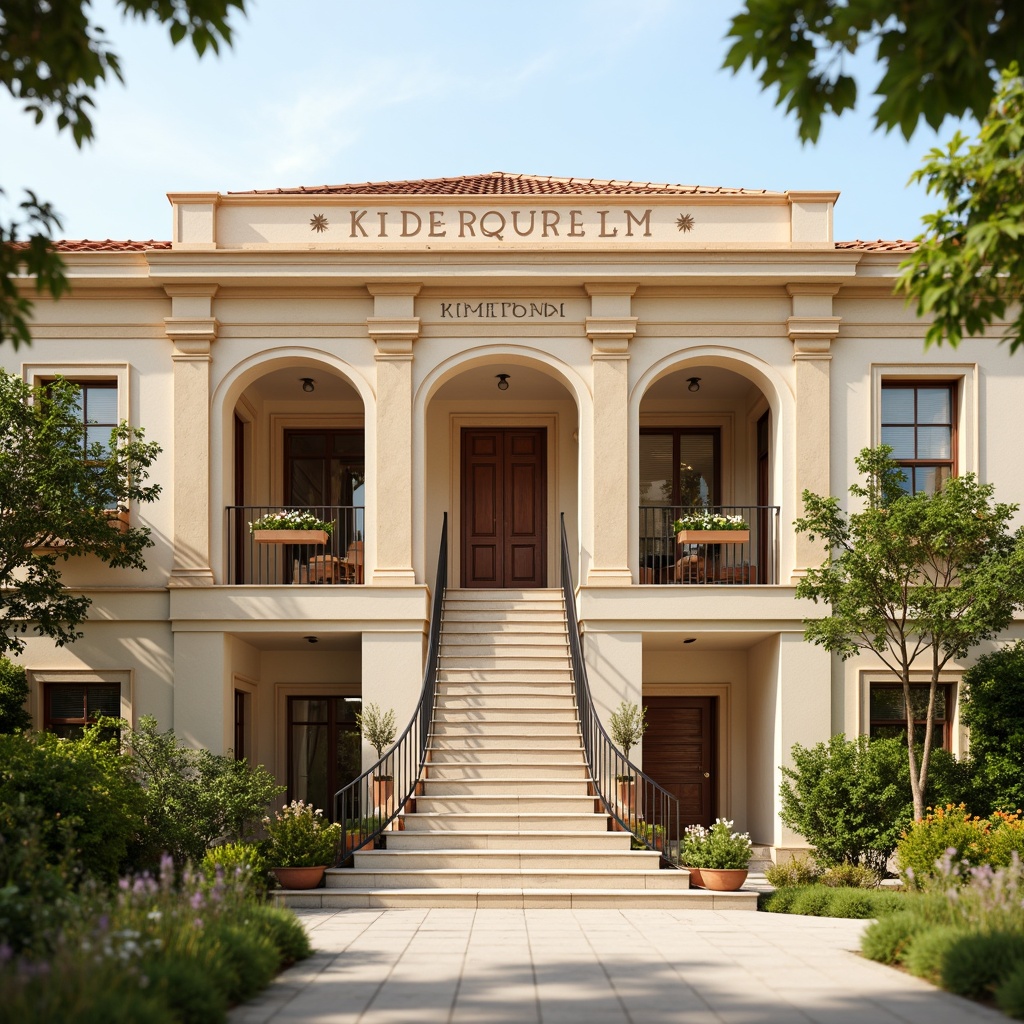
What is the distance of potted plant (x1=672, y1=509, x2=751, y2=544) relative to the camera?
16922 mm

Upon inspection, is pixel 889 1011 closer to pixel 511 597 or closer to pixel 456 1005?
pixel 456 1005

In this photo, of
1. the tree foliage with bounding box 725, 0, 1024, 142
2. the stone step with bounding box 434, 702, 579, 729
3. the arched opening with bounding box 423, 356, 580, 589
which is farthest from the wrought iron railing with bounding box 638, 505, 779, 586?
the tree foliage with bounding box 725, 0, 1024, 142

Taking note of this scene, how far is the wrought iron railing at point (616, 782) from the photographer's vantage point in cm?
1401

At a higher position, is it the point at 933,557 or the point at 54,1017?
the point at 933,557

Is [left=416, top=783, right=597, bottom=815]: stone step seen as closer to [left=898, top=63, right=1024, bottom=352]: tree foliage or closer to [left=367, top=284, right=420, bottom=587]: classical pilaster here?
[left=367, top=284, right=420, bottom=587]: classical pilaster

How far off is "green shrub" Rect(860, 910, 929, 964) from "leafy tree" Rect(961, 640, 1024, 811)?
19.8 feet

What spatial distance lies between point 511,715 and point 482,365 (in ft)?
16.3

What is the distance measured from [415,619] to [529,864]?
392 centimetres

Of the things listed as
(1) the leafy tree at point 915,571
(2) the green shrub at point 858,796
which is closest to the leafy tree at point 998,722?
(2) the green shrub at point 858,796

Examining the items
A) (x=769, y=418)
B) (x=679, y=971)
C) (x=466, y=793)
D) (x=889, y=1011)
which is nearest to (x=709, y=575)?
(x=769, y=418)

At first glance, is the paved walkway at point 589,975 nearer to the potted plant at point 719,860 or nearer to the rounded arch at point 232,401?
the potted plant at point 719,860

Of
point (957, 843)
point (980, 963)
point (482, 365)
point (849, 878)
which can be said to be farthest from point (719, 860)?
point (482, 365)

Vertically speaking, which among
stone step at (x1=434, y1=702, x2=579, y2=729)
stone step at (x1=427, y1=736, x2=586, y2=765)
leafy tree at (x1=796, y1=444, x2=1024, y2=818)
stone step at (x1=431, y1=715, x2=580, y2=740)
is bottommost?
stone step at (x1=427, y1=736, x2=586, y2=765)

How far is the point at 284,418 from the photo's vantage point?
20406 mm
